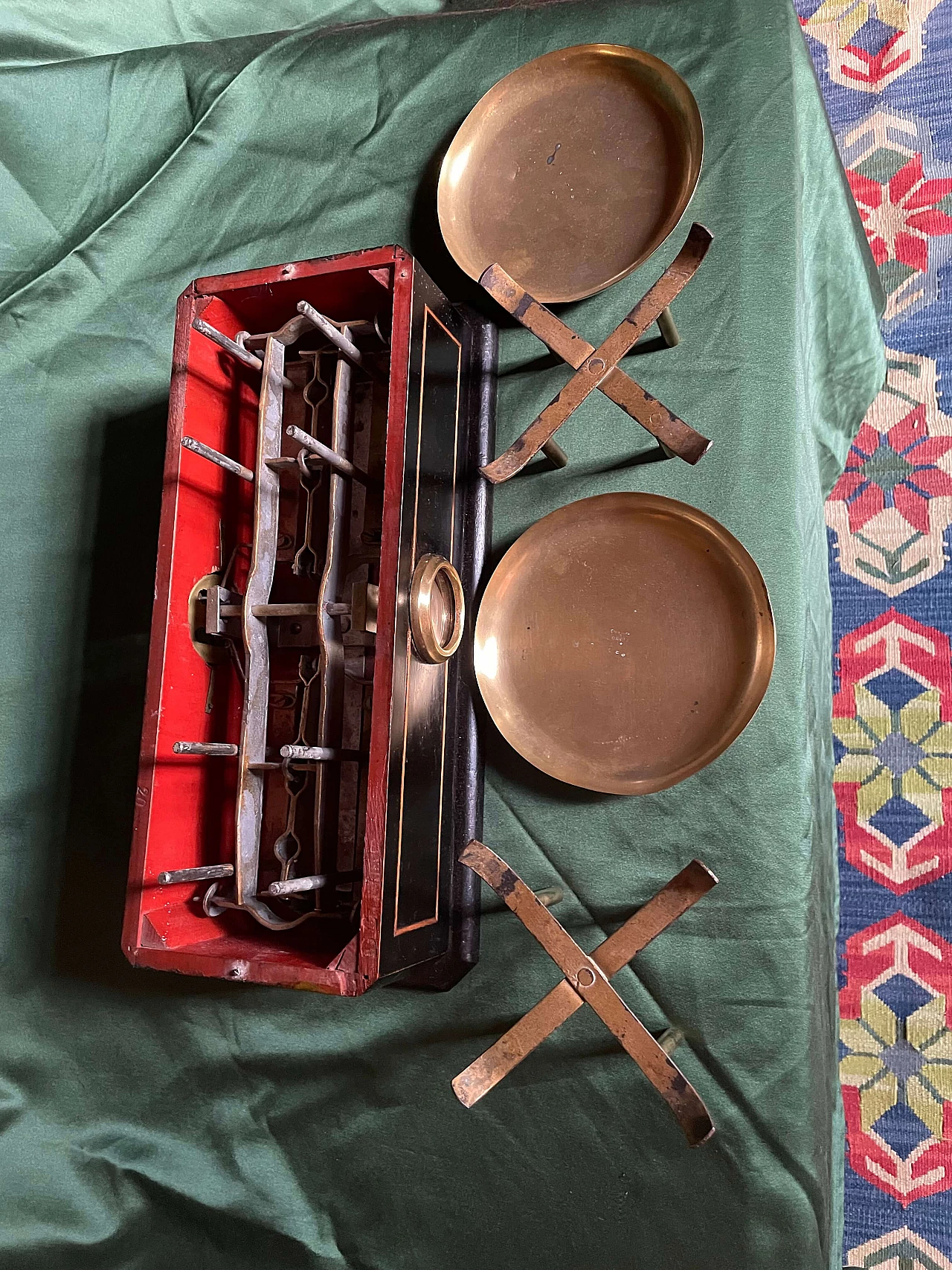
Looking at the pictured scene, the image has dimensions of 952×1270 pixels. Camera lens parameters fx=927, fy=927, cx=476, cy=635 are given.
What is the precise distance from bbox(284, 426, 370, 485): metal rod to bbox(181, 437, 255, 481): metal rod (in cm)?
12

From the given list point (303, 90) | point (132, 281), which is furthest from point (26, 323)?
point (303, 90)

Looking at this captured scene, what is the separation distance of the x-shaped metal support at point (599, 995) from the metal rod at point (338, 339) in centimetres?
79

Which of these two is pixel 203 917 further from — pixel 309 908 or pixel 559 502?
pixel 559 502

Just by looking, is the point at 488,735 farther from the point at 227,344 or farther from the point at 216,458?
the point at 227,344

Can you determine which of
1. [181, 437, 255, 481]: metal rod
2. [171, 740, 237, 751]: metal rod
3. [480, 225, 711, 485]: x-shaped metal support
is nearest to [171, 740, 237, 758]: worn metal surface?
[171, 740, 237, 751]: metal rod

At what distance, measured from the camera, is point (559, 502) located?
61.8 inches

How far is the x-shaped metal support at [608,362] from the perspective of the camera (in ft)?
4.15

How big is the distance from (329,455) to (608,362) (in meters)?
0.43

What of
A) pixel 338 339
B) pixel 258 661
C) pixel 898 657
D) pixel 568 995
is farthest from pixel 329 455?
pixel 898 657

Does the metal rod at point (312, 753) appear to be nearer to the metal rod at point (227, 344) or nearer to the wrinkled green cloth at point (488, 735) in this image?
the wrinkled green cloth at point (488, 735)

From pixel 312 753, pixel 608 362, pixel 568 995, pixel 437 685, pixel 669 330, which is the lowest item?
pixel 568 995

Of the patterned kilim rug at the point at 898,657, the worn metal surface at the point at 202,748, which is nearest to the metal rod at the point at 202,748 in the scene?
the worn metal surface at the point at 202,748

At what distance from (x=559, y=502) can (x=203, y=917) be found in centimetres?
88

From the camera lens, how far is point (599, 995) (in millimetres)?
1231
